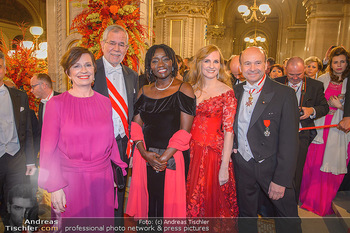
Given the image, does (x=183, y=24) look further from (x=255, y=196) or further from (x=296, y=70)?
(x=255, y=196)

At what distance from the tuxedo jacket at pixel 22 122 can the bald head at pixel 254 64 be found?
9.08 feet

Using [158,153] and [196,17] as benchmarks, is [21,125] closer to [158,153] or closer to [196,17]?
[158,153]

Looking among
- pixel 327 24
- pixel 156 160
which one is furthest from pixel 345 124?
pixel 327 24

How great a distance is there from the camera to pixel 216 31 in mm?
21609

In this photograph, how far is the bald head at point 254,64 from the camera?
2.77 meters

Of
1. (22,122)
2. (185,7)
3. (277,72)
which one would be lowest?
(22,122)

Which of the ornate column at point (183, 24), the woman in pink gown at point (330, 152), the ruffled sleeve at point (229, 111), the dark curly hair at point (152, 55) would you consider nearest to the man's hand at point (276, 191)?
the ruffled sleeve at point (229, 111)

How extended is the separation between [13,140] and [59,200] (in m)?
1.36

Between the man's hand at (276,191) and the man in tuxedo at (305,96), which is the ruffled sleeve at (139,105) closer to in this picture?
the man's hand at (276,191)

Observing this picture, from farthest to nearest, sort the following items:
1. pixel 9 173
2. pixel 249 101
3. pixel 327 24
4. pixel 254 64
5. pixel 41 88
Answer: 1. pixel 327 24
2. pixel 41 88
3. pixel 9 173
4. pixel 249 101
5. pixel 254 64

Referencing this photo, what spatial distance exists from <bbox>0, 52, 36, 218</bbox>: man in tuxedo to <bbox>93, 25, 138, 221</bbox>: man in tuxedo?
3.38 feet

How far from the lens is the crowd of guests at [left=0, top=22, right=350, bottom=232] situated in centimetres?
230

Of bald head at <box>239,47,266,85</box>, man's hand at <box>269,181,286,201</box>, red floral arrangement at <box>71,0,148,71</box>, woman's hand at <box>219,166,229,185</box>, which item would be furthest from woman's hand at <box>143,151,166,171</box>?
red floral arrangement at <box>71,0,148,71</box>

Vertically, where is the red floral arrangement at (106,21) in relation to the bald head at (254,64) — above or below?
above
